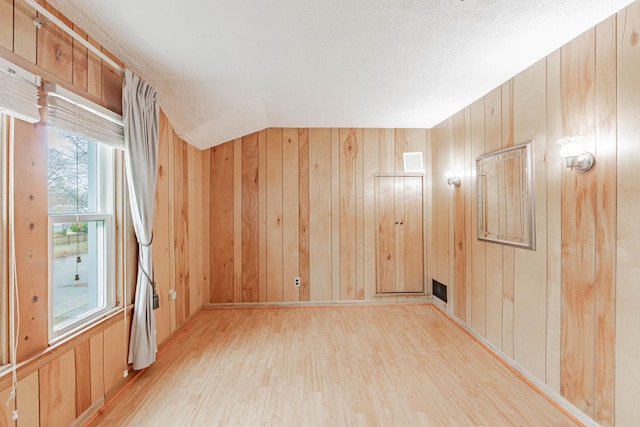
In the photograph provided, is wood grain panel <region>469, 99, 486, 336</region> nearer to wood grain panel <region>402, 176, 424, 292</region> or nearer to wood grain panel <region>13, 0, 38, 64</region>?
wood grain panel <region>402, 176, 424, 292</region>

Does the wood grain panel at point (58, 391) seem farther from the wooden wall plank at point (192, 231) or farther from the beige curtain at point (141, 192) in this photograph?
the wooden wall plank at point (192, 231)

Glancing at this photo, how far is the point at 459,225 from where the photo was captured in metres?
3.39

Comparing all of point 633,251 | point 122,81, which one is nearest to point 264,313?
point 122,81

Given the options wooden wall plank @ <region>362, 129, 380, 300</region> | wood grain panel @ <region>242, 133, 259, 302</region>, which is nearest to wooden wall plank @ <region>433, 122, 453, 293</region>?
wooden wall plank @ <region>362, 129, 380, 300</region>

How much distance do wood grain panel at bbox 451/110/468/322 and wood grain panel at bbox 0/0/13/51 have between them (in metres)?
3.43

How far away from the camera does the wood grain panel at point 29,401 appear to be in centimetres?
140

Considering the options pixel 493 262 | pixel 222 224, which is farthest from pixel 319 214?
pixel 493 262

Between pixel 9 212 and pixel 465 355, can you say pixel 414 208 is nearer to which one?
pixel 465 355

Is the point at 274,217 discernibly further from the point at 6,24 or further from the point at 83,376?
the point at 6,24

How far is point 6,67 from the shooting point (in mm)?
1334

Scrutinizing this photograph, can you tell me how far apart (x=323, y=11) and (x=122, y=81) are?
60.3 inches

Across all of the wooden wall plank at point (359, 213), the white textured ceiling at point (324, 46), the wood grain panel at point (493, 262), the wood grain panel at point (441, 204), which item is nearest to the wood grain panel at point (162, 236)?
the white textured ceiling at point (324, 46)

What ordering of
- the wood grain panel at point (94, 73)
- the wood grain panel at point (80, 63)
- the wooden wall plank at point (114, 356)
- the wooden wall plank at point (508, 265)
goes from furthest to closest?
1. the wooden wall plank at point (508, 265)
2. the wooden wall plank at point (114, 356)
3. the wood grain panel at point (94, 73)
4. the wood grain panel at point (80, 63)

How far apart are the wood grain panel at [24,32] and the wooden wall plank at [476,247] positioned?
10.5 ft
